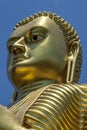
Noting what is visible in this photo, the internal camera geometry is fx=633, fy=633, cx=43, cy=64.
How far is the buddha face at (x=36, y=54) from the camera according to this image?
4371 millimetres

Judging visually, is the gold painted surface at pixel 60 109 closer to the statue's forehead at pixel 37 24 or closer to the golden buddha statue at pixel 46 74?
the golden buddha statue at pixel 46 74

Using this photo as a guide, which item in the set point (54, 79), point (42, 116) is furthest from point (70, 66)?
point (42, 116)

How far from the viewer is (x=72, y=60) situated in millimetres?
4492

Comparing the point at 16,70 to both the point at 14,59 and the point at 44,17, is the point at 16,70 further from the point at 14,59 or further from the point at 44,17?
the point at 44,17

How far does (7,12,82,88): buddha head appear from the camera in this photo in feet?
14.4

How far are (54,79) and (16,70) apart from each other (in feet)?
0.92

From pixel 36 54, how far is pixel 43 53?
0.05 m

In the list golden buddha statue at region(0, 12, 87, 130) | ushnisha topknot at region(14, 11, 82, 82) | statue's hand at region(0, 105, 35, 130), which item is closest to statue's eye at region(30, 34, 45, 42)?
golden buddha statue at region(0, 12, 87, 130)

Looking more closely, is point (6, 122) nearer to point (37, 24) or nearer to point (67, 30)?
point (37, 24)

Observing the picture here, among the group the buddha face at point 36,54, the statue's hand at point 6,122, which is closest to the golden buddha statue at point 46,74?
the buddha face at point 36,54

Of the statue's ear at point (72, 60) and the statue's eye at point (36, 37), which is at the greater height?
the statue's eye at point (36, 37)

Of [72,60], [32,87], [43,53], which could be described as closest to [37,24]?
[43,53]

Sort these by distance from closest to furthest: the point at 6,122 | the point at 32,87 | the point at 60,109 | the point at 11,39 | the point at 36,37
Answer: the point at 6,122, the point at 60,109, the point at 32,87, the point at 36,37, the point at 11,39

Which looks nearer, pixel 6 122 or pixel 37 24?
pixel 6 122
